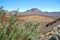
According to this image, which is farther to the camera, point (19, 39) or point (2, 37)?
point (19, 39)

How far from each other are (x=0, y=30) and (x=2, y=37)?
1.50 feet

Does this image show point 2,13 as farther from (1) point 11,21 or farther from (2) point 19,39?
(2) point 19,39

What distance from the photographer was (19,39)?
7.90 meters

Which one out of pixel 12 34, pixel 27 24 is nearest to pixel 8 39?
pixel 12 34

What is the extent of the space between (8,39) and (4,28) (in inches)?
29.8

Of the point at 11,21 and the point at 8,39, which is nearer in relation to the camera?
the point at 8,39

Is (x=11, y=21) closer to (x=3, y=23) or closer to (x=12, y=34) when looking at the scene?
(x=3, y=23)

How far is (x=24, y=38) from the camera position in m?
8.14

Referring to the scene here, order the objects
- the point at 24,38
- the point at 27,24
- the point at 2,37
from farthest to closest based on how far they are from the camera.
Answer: the point at 27,24, the point at 24,38, the point at 2,37

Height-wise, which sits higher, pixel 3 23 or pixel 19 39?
pixel 3 23

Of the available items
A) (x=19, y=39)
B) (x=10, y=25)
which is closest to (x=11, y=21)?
(x=10, y=25)

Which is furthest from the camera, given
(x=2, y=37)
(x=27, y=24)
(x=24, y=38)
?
(x=27, y=24)

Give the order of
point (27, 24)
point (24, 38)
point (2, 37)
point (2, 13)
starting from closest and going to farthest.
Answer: point (2, 37) → point (2, 13) → point (24, 38) → point (27, 24)

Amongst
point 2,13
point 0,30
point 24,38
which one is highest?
point 2,13
